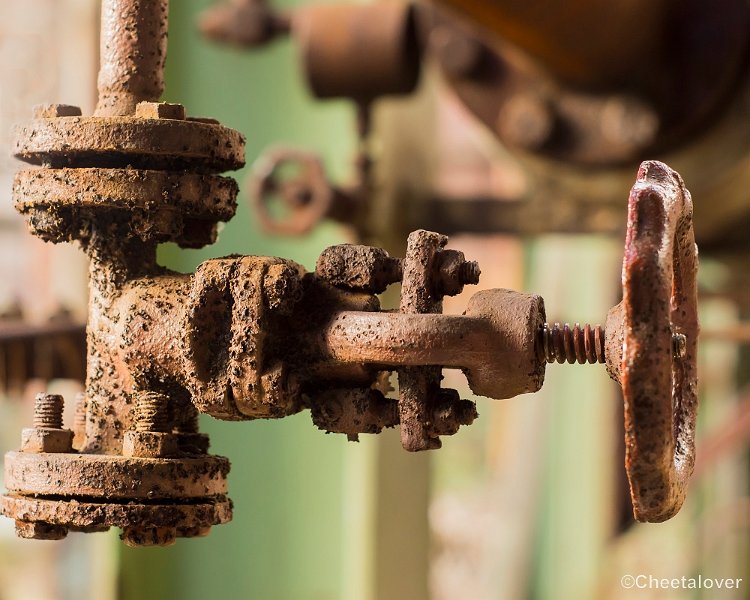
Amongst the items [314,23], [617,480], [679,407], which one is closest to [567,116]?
[314,23]

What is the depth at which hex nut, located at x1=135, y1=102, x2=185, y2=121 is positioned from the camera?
0.81 m

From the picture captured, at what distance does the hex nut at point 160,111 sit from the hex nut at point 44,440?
0.73 ft

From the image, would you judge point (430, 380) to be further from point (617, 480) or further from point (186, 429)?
point (617, 480)

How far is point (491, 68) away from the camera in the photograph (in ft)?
6.07

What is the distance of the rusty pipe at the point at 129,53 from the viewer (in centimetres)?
85

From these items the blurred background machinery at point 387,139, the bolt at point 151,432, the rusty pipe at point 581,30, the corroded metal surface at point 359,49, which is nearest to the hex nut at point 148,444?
the bolt at point 151,432

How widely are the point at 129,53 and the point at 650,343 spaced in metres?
0.43

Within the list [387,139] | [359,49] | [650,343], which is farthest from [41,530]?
[387,139]

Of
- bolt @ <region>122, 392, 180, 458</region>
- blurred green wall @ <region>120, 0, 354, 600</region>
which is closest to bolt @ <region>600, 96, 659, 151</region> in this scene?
blurred green wall @ <region>120, 0, 354, 600</region>

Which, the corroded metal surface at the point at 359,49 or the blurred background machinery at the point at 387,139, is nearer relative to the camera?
the blurred background machinery at the point at 387,139

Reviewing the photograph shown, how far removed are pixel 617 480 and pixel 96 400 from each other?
3153 millimetres

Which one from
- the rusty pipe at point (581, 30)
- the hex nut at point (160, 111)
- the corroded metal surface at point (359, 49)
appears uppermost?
the corroded metal surface at point (359, 49)

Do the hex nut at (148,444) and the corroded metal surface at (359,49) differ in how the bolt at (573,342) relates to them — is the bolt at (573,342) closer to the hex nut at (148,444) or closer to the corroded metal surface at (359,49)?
the hex nut at (148,444)

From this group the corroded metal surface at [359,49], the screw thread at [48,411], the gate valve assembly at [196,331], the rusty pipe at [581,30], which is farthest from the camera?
the corroded metal surface at [359,49]
